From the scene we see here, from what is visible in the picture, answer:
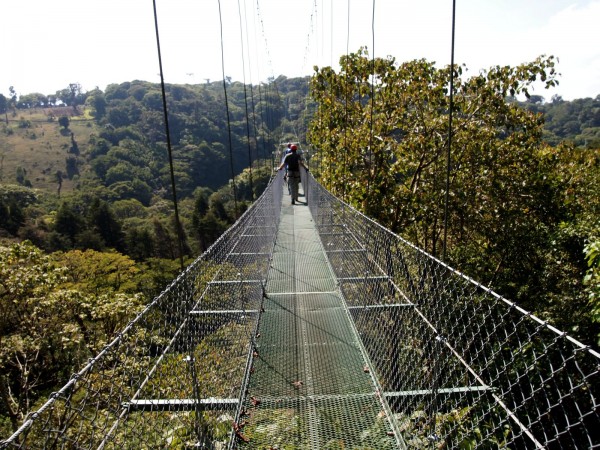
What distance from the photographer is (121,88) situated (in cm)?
8350

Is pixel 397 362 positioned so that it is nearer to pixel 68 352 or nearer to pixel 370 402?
pixel 370 402

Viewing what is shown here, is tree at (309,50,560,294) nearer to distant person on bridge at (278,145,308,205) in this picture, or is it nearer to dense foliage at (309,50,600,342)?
dense foliage at (309,50,600,342)

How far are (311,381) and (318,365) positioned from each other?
155 mm

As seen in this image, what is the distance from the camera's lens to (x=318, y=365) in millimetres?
2336

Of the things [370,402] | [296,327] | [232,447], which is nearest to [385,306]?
[370,402]

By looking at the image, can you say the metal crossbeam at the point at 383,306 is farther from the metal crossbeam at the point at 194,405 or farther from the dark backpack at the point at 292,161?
the dark backpack at the point at 292,161

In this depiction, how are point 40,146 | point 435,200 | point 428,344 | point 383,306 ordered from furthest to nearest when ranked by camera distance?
point 40,146 < point 435,200 < point 383,306 < point 428,344

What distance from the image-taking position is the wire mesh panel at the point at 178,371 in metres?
1.05

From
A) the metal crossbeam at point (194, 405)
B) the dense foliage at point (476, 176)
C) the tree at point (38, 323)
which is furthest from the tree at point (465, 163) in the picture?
the tree at point (38, 323)

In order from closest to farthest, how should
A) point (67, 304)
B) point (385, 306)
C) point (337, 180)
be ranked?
point (385, 306) < point (337, 180) < point (67, 304)

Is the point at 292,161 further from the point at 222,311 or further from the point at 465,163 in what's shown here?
the point at 222,311

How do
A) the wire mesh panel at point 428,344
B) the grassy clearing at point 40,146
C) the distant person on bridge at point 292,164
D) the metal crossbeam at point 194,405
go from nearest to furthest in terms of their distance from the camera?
the wire mesh panel at point 428,344
the metal crossbeam at point 194,405
the distant person on bridge at point 292,164
the grassy clearing at point 40,146

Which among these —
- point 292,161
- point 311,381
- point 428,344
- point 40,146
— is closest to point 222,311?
point 311,381

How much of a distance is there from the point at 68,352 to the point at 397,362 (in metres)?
11.3
